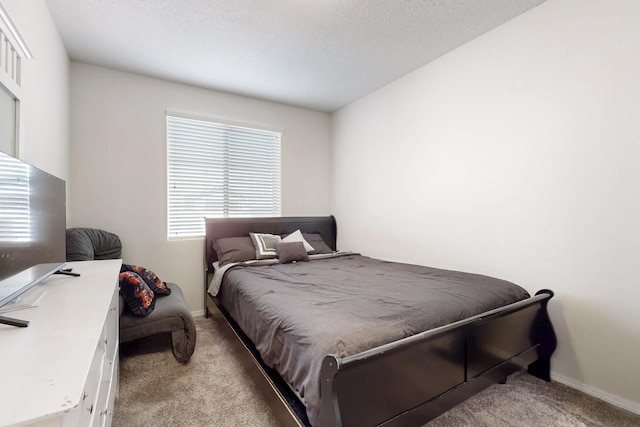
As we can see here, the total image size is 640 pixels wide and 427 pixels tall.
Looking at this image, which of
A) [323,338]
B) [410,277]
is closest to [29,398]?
[323,338]

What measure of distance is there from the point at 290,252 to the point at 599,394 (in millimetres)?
2562

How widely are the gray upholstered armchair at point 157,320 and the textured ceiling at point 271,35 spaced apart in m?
1.69

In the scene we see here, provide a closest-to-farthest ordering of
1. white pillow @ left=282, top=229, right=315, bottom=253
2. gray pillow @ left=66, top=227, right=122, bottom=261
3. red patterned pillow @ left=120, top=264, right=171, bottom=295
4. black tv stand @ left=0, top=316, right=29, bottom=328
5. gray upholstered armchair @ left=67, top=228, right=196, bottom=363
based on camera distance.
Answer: black tv stand @ left=0, top=316, right=29, bottom=328 < gray upholstered armchair @ left=67, top=228, right=196, bottom=363 < gray pillow @ left=66, top=227, right=122, bottom=261 < red patterned pillow @ left=120, top=264, right=171, bottom=295 < white pillow @ left=282, top=229, right=315, bottom=253

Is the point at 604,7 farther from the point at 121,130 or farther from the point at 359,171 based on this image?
the point at 121,130

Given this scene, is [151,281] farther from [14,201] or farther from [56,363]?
[56,363]

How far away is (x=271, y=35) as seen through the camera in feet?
7.97

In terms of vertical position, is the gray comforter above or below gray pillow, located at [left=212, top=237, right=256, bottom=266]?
below

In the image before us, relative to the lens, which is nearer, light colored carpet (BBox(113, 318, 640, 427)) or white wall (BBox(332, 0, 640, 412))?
light colored carpet (BBox(113, 318, 640, 427))

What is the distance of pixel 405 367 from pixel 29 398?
121 centimetres

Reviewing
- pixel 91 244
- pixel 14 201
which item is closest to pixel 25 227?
pixel 14 201

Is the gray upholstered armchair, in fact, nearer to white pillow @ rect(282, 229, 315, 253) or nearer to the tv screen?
the tv screen

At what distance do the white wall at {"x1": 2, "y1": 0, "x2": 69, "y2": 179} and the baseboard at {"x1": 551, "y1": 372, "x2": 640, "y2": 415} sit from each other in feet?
12.0

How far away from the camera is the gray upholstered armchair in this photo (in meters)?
2.11

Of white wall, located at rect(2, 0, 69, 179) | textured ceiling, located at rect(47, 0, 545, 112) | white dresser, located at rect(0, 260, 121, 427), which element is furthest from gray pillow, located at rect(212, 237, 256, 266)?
textured ceiling, located at rect(47, 0, 545, 112)
